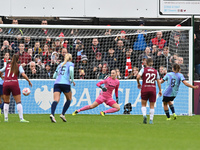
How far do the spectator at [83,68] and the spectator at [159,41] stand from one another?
276 cm

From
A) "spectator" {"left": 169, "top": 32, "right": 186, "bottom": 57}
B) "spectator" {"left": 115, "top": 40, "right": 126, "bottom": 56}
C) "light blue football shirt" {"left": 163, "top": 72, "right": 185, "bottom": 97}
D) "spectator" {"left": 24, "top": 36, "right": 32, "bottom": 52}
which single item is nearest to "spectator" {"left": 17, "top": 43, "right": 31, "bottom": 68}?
"spectator" {"left": 24, "top": 36, "right": 32, "bottom": 52}

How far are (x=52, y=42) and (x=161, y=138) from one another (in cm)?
1209

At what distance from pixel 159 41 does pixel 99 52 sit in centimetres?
257

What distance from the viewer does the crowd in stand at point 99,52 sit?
19.9 m

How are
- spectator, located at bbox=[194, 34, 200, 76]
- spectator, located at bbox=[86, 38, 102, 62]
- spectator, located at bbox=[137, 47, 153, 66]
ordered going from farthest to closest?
spectator, located at bbox=[194, 34, 200, 76] → spectator, located at bbox=[86, 38, 102, 62] → spectator, located at bbox=[137, 47, 153, 66]

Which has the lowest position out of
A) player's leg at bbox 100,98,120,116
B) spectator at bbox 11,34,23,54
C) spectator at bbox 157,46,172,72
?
player's leg at bbox 100,98,120,116

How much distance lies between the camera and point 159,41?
20547 mm

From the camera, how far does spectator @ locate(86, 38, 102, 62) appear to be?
20147 mm

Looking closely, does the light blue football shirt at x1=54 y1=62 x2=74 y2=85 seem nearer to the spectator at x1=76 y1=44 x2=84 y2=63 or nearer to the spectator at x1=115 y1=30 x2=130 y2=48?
the spectator at x1=76 y1=44 x2=84 y2=63

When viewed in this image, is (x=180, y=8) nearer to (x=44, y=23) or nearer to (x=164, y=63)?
(x=164, y=63)

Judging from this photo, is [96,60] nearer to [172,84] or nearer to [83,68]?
[83,68]

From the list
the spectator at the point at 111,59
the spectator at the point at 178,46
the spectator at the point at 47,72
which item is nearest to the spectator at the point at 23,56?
the spectator at the point at 47,72

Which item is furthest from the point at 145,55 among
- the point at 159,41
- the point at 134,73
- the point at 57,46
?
the point at 57,46

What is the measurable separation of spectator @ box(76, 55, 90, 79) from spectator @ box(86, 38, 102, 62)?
0.68 ft
